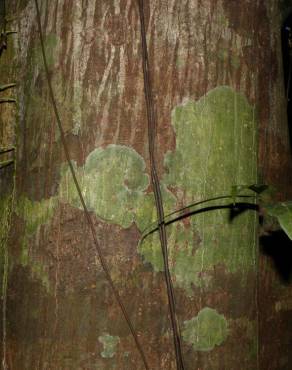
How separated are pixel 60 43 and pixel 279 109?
0.80m

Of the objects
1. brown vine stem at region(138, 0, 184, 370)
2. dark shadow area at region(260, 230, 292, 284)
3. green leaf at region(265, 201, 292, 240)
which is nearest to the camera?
green leaf at region(265, 201, 292, 240)

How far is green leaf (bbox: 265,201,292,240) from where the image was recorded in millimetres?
1351

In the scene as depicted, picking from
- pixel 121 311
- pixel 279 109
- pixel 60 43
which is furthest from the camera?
pixel 279 109

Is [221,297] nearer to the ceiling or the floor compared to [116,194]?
nearer to the floor

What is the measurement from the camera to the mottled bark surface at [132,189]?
1468 mm

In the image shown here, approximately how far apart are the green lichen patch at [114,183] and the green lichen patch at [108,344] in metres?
0.34

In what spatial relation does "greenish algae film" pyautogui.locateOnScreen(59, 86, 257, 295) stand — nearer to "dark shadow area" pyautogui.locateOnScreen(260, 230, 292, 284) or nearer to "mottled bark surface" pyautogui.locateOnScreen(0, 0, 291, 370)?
"mottled bark surface" pyautogui.locateOnScreen(0, 0, 291, 370)

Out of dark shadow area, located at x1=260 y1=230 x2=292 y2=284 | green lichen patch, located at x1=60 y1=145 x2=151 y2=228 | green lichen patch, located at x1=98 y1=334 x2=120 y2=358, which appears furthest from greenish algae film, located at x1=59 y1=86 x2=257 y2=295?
green lichen patch, located at x1=98 y1=334 x2=120 y2=358

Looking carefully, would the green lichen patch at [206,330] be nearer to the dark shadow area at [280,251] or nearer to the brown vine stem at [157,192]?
the brown vine stem at [157,192]

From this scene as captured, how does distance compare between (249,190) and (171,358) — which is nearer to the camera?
(171,358)

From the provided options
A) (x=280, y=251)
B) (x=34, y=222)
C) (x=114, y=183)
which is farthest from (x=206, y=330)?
(x=34, y=222)

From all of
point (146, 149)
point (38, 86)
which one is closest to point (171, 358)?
point (146, 149)

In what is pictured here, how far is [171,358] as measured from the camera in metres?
1.46

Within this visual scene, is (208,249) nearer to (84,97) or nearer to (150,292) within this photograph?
(150,292)
